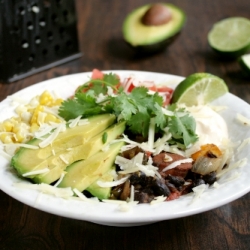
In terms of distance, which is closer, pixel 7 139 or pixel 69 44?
pixel 7 139

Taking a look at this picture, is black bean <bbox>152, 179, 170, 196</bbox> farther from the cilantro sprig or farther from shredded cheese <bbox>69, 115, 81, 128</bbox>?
shredded cheese <bbox>69, 115, 81, 128</bbox>

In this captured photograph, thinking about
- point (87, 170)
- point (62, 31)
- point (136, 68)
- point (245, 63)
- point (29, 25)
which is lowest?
point (136, 68)

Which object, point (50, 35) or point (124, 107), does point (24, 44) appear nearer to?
point (50, 35)

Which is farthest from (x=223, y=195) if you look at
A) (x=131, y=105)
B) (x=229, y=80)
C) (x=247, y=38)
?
(x=247, y=38)

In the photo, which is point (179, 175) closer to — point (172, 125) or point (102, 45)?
point (172, 125)

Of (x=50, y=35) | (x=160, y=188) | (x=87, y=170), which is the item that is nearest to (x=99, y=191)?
(x=87, y=170)
